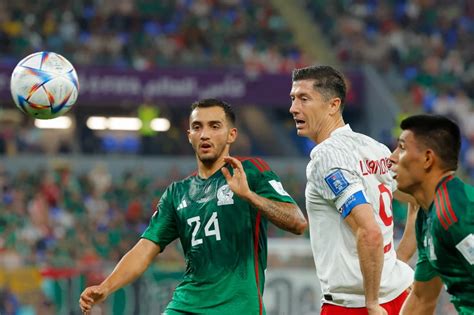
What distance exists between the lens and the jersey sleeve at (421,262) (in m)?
5.24

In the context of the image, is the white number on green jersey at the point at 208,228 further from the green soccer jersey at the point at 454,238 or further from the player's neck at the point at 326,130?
the green soccer jersey at the point at 454,238

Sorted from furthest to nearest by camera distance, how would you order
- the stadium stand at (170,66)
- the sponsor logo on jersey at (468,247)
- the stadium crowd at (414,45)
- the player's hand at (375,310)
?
the stadium crowd at (414,45), the stadium stand at (170,66), the player's hand at (375,310), the sponsor logo on jersey at (468,247)

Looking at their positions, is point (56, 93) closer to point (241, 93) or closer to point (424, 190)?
point (424, 190)

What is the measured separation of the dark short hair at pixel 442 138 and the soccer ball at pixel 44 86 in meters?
3.71

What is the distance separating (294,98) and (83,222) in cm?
1201

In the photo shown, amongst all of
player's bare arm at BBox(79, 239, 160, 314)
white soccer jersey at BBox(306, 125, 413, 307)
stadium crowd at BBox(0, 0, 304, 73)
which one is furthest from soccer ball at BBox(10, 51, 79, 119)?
stadium crowd at BBox(0, 0, 304, 73)

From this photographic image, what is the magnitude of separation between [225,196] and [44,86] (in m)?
2.15

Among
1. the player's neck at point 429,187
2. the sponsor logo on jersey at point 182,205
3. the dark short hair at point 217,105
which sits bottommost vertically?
the player's neck at point 429,187

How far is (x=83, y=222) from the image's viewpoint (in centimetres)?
1792

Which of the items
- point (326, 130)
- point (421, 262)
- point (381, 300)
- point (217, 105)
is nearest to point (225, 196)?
point (217, 105)

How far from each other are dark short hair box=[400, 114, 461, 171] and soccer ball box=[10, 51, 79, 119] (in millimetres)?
3706

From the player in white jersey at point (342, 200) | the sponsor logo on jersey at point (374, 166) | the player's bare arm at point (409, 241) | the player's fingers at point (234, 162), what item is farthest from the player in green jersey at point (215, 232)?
the player's bare arm at point (409, 241)

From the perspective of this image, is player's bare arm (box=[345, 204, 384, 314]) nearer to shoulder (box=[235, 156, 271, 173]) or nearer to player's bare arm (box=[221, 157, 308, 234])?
player's bare arm (box=[221, 157, 308, 234])

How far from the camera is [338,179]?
233 inches
